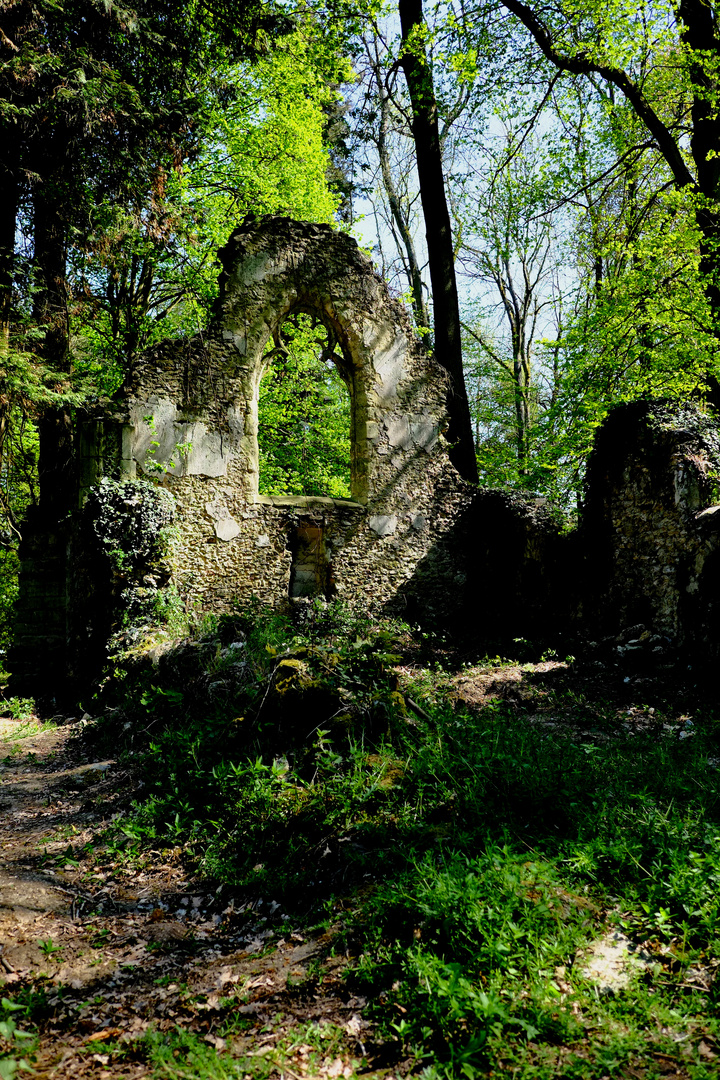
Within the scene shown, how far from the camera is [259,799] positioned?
409 centimetres

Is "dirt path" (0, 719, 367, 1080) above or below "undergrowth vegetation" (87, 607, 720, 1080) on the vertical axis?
below

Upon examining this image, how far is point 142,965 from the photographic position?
2.98 m

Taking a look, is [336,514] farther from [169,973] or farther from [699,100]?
[699,100]

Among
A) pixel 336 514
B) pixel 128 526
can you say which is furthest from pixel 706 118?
pixel 128 526

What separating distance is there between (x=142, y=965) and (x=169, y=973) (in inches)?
5.9

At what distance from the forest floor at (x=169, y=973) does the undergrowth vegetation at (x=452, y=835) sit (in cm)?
5

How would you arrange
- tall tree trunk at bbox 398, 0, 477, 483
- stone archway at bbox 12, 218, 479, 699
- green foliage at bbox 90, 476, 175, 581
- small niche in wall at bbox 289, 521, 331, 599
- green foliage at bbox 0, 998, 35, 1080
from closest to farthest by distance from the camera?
green foliage at bbox 0, 998, 35, 1080, green foliage at bbox 90, 476, 175, 581, stone archway at bbox 12, 218, 479, 699, small niche in wall at bbox 289, 521, 331, 599, tall tree trunk at bbox 398, 0, 477, 483

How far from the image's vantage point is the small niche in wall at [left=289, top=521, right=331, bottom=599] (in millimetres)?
8062

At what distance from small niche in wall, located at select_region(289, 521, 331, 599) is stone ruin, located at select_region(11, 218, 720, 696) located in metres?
0.02

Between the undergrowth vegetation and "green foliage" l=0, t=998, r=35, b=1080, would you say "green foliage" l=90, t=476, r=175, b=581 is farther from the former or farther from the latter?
"green foliage" l=0, t=998, r=35, b=1080

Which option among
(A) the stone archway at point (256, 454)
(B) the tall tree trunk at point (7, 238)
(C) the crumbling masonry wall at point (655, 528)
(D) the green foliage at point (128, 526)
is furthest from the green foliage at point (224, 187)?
(C) the crumbling masonry wall at point (655, 528)

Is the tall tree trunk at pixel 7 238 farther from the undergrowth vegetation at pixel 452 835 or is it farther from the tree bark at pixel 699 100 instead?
the tree bark at pixel 699 100

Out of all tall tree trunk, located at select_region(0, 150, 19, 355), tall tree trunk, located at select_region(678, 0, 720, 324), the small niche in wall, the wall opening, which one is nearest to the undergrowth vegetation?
the small niche in wall

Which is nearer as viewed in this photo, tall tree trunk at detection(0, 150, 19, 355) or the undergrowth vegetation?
the undergrowth vegetation
